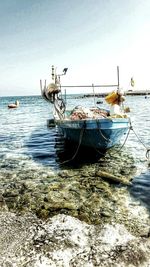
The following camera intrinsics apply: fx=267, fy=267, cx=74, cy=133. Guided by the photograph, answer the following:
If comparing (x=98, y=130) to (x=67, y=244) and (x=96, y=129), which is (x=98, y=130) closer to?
(x=96, y=129)

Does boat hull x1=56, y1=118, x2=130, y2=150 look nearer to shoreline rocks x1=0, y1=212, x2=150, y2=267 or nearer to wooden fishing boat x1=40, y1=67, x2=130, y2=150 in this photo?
wooden fishing boat x1=40, y1=67, x2=130, y2=150

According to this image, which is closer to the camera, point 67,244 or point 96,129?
point 67,244

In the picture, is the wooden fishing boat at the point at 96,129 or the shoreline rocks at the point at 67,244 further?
the wooden fishing boat at the point at 96,129

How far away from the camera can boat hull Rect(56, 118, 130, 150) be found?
13211 mm

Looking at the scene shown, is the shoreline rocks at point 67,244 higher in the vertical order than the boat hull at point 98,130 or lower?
lower

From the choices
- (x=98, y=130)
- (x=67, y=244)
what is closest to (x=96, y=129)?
(x=98, y=130)

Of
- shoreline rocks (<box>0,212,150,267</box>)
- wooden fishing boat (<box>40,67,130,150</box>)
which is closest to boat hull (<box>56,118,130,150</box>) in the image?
wooden fishing boat (<box>40,67,130,150</box>)

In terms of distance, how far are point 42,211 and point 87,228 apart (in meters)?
1.63

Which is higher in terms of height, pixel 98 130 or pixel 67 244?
pixel 98 130

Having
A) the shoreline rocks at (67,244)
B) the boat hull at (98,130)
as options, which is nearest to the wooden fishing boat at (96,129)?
the boat hull at (98,130)

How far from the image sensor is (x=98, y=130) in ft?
43.4

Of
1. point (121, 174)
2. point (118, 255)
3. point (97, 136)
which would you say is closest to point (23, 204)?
point (118, 255)

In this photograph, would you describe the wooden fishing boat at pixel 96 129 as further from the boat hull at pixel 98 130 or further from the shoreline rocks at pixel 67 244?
the shoreline rocks at pixel 67 244

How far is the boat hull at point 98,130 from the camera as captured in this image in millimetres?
13211
